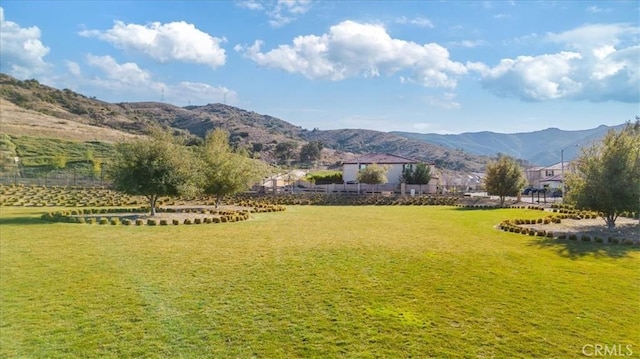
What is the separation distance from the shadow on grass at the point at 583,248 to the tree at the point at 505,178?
20.4 metres

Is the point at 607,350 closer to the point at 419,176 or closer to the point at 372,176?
the point at 372,176

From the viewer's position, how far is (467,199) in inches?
1593

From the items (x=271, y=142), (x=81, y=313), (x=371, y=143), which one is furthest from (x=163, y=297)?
(x=371, y=143)

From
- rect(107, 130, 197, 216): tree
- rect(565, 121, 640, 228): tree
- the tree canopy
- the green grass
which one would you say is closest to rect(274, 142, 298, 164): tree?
the green grass

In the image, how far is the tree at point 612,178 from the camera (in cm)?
1762

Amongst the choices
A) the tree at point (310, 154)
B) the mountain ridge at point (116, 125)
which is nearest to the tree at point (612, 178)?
the mountain ridge at point (116, 125)

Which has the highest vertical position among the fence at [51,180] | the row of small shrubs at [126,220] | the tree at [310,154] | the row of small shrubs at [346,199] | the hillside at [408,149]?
Answer: the hillside at [408,149]

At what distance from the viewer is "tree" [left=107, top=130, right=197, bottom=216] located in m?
23.0

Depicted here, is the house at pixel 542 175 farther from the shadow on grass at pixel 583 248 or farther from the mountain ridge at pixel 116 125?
the shadow on grass at pixel 583 248

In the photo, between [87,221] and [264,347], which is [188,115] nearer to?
[87,221]

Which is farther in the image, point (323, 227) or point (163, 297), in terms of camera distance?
point (323, 227)

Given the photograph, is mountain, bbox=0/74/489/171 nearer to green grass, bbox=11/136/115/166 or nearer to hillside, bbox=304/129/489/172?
hillside, bbox=304/129/489/172

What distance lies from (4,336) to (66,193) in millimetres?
37239

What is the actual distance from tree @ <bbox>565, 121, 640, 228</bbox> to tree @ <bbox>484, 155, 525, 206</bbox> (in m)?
16.7
